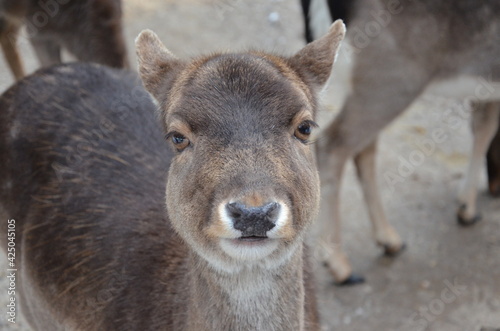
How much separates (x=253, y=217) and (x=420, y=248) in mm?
3992

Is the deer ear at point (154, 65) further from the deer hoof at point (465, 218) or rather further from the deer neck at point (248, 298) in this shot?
the deer hoof at point (465, 218)

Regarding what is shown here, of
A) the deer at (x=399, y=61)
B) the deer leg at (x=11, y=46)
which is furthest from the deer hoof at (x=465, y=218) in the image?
the deer leg at (x=11, y=46)

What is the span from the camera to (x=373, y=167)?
6.05 m

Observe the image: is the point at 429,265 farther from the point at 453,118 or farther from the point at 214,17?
the point at 214,17

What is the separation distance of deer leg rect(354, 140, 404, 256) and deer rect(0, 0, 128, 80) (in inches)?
93.5

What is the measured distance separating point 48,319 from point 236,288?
1.69m

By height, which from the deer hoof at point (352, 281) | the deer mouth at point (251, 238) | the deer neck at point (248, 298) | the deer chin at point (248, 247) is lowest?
the deer hoof at point (352, 281)

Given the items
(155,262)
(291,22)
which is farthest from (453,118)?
(155,262)

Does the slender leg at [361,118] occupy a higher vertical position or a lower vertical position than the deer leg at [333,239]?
higher

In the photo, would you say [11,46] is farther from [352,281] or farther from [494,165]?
[494,165]

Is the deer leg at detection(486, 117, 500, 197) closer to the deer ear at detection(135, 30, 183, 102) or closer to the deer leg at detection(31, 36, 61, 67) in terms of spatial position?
the deer ear at detection(135, 30, 183, 102)

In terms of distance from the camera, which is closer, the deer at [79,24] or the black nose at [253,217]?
the black nose at [253,217]

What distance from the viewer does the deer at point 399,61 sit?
5082 mm

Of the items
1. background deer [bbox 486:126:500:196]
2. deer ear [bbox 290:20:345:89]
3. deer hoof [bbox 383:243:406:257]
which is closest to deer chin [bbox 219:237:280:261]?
deer ear [bbox 290:20:345:89]
